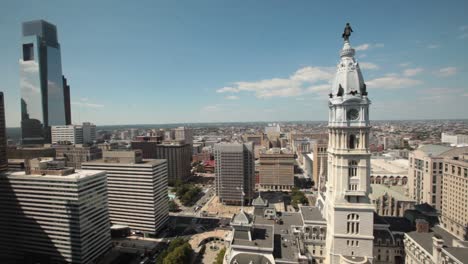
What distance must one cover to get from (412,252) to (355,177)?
39.0 meters

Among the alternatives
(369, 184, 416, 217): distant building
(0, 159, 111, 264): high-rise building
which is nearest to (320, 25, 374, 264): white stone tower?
(369, 184, 416, 217): distant building

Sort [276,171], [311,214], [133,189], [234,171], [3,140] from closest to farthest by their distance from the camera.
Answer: [311,214] < [3,140] < [133,189] < [234,171] < [276,171]

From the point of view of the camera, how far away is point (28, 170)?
90438mm

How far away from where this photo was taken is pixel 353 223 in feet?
192

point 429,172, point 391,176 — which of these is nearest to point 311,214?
point 429,172

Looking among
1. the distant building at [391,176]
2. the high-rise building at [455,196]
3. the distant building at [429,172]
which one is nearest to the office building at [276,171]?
the distant building at [391,176]

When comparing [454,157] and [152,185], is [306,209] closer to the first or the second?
[152,185]

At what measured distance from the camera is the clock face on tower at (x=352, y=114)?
56.8m

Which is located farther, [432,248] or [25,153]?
[25,153]

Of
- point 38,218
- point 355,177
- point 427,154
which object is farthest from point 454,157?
point 38,218

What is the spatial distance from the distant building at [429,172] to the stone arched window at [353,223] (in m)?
84.5

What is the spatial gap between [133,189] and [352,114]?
9946 cm

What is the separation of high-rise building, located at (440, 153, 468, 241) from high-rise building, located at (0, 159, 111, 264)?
14512 cm

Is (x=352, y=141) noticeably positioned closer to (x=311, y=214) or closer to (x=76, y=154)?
(x=311, y=214)
